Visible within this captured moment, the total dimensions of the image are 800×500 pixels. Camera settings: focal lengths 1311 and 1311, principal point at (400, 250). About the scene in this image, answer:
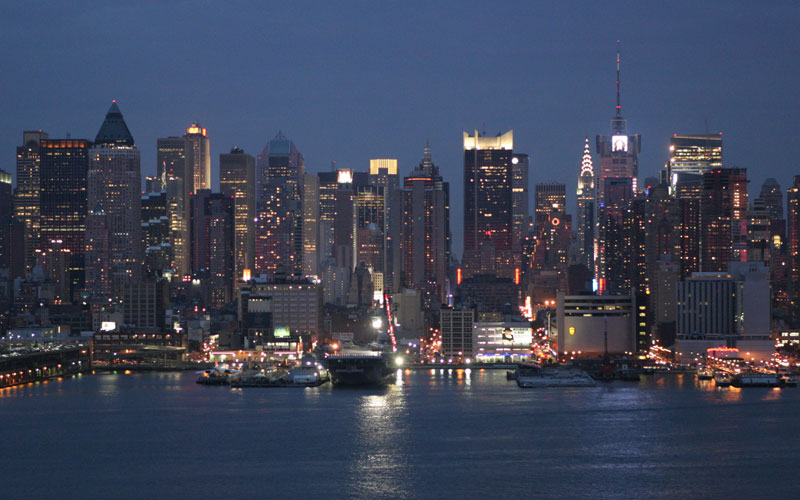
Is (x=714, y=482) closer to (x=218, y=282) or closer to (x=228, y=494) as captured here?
(x=228, y=494)

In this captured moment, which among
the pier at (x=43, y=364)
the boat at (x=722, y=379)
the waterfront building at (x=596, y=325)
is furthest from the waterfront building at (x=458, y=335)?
the pier at (x=43, y=364)

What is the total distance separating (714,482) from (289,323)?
78.5 m

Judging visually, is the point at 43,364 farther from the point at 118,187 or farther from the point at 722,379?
the point at 118,187

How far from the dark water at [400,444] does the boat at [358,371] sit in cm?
748

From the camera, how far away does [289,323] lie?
11994 cm

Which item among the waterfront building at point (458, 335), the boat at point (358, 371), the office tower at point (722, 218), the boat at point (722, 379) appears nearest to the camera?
the boat at point (722, 379)

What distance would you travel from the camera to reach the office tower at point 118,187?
166m

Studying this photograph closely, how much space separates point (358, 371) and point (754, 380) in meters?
24.9

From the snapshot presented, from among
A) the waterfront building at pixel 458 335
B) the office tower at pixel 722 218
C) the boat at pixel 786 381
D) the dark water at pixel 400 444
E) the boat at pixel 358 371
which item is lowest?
the dark water at pixel 400 444

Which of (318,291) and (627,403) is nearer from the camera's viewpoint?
(627,403)

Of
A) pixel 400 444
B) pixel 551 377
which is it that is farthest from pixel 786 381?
pixel 400 444

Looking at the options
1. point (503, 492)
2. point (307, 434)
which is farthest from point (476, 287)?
point (503, 492)

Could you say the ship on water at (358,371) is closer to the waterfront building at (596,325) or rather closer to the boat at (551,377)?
the boat at (551,377)

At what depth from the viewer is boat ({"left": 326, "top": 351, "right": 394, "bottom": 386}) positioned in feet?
274
